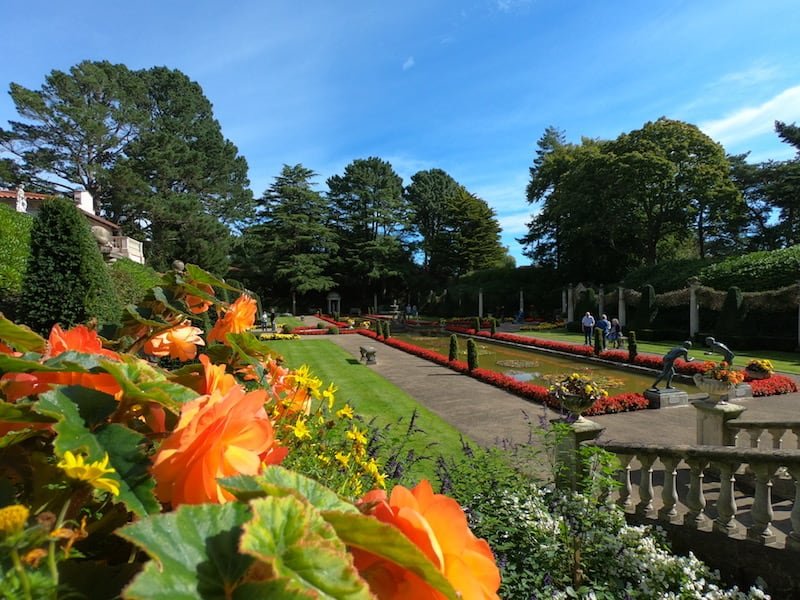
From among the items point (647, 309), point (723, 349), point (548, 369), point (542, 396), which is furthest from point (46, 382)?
point (647, 309)

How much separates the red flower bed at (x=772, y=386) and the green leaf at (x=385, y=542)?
12.4 metres

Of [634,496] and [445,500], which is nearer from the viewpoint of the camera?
[445,500]

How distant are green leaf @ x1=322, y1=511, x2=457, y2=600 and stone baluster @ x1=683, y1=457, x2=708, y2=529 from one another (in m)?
4.46

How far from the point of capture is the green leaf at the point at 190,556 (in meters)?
0.29

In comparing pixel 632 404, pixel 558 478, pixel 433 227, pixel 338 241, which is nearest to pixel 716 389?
pixel 632 404

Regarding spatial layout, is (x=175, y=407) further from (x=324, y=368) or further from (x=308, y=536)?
(x=324, y=368)

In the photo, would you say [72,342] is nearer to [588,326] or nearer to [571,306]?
[588,326]

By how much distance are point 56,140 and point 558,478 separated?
35.1 meters

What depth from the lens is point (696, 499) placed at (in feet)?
12.7

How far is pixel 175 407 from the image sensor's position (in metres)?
0.53

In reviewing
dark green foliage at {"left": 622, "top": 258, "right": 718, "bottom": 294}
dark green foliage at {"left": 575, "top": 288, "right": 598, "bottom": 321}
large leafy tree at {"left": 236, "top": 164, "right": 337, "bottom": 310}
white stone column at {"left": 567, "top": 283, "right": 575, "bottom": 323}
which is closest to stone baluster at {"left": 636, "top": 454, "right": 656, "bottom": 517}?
dark green foliage at {"left": 622, "top": 258, "right": 718, "bottom": 294}

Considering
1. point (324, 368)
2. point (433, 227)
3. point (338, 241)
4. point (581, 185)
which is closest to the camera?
point (324, 368)

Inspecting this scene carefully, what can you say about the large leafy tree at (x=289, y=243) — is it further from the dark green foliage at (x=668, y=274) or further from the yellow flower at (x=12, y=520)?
the yellow flower at (x=12, y=520)

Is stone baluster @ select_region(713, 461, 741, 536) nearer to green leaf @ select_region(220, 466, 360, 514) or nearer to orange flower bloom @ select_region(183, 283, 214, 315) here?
orange flower bloom @ select_region(183, 283, 214, 315)
